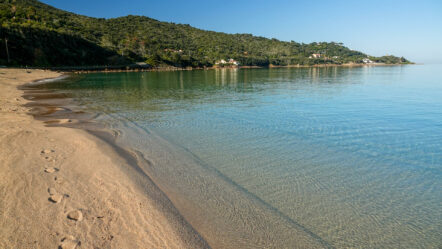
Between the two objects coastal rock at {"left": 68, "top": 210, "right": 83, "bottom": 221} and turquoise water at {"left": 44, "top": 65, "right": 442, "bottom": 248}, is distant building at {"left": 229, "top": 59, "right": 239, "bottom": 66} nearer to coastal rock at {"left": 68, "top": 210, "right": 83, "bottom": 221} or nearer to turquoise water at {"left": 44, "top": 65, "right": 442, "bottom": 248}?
turquoise water at {"left": 44, "top": 65, "right": 442, "bottom": 248}

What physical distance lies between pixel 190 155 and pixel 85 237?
14.2 feet

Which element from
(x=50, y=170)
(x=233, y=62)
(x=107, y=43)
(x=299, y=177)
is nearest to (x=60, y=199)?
(x=50, y=170)

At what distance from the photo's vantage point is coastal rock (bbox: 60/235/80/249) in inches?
125

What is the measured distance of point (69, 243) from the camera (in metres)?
3.24

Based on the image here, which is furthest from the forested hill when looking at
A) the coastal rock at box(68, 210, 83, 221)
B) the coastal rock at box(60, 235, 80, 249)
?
the coastal rock at box(60, 235, 80, 249)

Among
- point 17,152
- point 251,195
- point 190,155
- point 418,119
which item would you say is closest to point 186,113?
point 190,155

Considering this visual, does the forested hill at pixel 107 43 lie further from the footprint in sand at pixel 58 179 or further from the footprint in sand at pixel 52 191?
the footprint in sand at pixel 52 191

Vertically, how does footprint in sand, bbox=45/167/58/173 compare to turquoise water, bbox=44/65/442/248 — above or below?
above

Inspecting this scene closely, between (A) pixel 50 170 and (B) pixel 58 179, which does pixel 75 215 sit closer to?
(B) pixel 58 179

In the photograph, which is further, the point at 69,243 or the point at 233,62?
the point at 233,62

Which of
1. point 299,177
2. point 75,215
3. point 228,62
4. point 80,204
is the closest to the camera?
point 75,215

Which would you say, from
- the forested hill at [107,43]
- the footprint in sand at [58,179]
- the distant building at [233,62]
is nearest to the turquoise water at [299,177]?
the footprint in sand at [58,179]

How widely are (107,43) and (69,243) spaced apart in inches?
4304

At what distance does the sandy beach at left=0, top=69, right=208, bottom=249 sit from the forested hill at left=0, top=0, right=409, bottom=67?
65.2m
